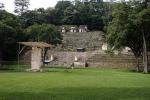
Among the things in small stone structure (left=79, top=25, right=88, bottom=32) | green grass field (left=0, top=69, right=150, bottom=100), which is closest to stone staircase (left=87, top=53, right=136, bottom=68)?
green grass field (left=0, top=69, right=150, bottom=100)

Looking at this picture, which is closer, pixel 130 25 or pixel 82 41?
pixel 130 25

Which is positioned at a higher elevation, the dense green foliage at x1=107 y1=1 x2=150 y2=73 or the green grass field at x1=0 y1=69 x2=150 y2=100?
the dense green foliage at x1=107 y1=1 x2=150 y2=73

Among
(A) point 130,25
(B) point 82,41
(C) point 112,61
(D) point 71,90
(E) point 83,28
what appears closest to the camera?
(D) point 71,90

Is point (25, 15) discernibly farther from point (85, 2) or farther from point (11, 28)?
point (11, 28)

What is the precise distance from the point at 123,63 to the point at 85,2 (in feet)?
218

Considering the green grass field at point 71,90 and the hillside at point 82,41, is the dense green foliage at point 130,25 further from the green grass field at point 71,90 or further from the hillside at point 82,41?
the hillside at point 82,41

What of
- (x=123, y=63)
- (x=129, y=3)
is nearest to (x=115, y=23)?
(x=129, y=3)

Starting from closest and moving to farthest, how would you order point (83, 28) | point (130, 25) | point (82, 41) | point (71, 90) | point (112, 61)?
point (71, 90)
point (130, 25)
point (112, 61)
point (82, 41)
point (83, 28)

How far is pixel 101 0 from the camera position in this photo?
128875 millimetres

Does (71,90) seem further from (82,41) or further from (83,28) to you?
(83,28)

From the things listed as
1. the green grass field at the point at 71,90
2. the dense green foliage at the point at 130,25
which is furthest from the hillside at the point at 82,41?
the green grass field at the point at 71,90

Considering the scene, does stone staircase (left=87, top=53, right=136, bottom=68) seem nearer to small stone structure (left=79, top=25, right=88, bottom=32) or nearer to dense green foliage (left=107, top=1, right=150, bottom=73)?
dense green foliage (left=107, top=1, right=150, bottom=73)

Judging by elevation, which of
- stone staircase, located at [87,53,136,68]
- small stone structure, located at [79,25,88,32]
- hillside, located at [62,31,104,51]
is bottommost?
stone staircase, located at [87,53,136,68]

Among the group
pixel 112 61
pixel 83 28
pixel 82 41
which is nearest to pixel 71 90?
pixel 112 61
